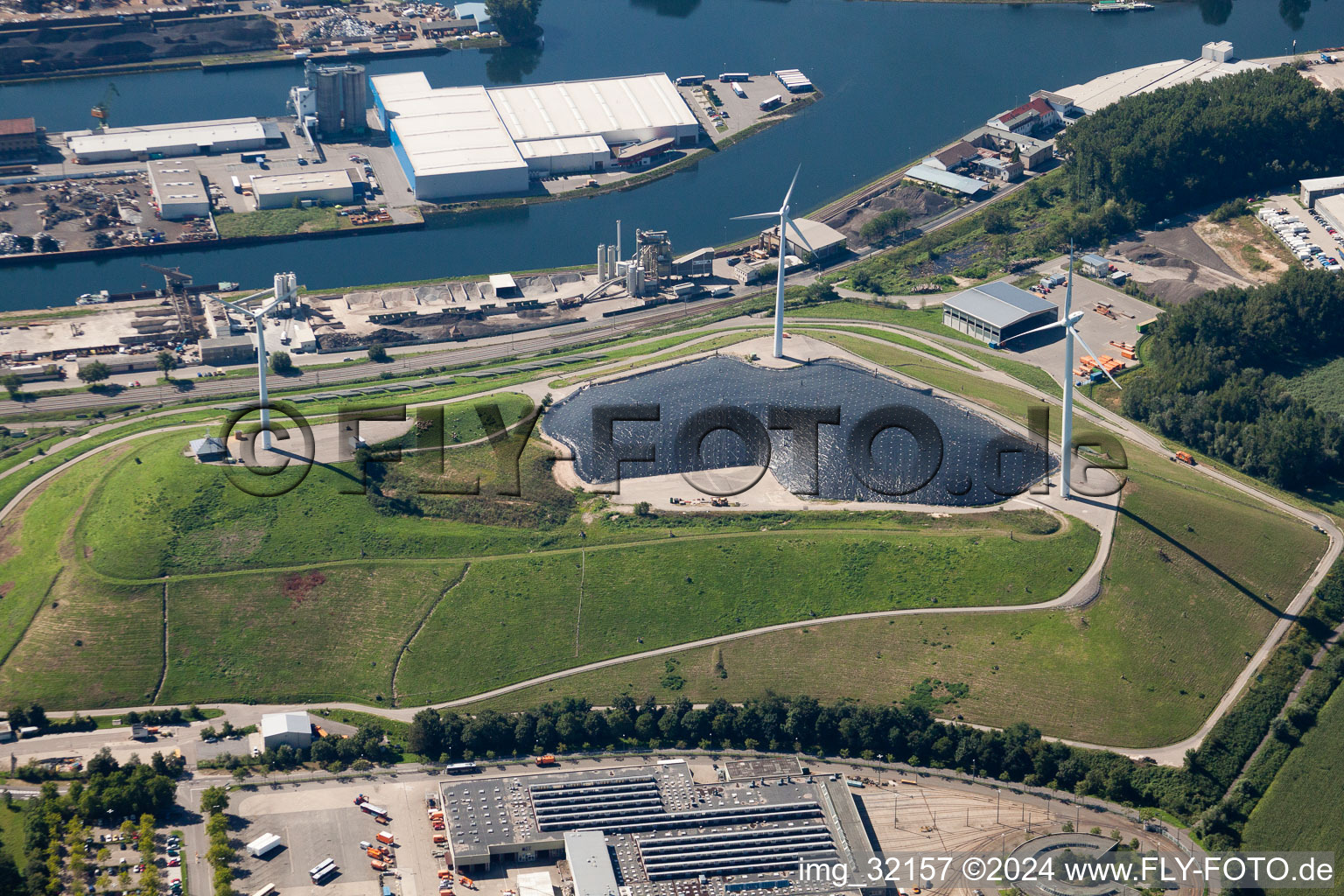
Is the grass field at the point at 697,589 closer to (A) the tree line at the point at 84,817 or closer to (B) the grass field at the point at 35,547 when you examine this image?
(A) the tree line at the point at 84,817

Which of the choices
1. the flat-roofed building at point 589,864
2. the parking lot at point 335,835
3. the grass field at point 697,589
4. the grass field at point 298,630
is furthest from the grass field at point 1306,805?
the grass field at point 298,630

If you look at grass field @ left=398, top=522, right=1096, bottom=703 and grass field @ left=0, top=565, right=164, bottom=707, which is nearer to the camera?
grass field @ left=0, top=565, right=164, bottom=707

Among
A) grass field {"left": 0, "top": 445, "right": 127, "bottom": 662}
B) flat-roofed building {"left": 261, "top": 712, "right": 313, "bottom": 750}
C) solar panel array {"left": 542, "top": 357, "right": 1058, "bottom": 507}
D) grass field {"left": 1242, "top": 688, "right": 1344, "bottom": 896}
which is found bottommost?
grass field {"left": 1242, "top": 688, "right": 1344, "bottom": 896}

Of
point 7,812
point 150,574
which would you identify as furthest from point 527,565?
point 7,812

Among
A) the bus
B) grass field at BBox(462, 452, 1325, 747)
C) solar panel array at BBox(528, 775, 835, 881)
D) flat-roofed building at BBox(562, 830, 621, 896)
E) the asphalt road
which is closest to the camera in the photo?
flat-roofed building at BBox(562, 830, 621, 896)

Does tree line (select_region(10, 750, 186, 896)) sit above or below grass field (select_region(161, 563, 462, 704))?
below

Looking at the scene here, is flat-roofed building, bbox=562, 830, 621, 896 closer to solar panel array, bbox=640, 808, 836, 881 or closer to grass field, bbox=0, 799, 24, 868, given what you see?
solar panel array, bbox=640, 808, 836, 881

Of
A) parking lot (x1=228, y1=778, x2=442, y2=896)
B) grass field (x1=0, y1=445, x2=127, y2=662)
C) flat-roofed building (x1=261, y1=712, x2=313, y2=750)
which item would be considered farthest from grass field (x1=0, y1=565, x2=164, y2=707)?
parking lot (x1=228, y1=778, x2=442, y2=896)
